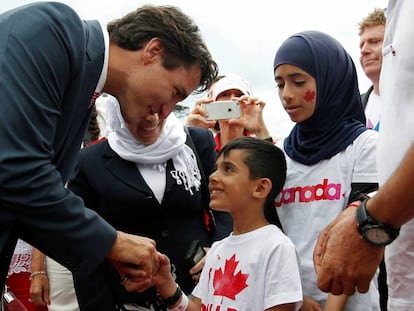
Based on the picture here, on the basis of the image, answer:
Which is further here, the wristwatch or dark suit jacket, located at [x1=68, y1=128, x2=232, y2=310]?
dark suit jacket, located at [x1=68, y1=128, x2=232, y2=310]

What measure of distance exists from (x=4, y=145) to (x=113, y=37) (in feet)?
2.73

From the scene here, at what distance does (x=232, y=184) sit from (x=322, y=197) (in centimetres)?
50

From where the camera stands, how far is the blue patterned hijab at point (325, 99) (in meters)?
2.64

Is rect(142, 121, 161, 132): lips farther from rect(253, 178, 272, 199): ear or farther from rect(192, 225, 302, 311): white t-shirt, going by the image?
rect(192, 225, 302, 311): white t-shirt

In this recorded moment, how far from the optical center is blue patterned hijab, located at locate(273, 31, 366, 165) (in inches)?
104

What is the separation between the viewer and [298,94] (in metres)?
2.72

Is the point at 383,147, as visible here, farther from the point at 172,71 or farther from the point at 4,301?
the point at 4,301

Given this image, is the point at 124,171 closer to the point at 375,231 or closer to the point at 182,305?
the point at 182,305

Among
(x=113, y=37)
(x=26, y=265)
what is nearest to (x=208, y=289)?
(x=113, y=37)

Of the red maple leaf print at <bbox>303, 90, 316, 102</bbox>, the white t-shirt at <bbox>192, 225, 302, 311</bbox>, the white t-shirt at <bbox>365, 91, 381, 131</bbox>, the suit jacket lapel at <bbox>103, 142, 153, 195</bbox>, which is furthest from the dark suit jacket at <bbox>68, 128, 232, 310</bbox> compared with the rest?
the white t-shirt at <bbox>365, 91, 381, 131</bbox>

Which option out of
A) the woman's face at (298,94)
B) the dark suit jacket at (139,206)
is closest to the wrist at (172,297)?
the dark suit jacket at (139,206)

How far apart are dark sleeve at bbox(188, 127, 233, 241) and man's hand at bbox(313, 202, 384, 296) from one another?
156cm

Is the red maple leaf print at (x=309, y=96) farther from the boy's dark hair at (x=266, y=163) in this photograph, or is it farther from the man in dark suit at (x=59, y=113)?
the man in dark suit at (x=59, y=113)

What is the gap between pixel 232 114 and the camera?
3.56 meters
